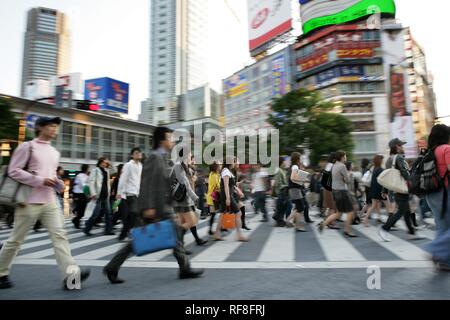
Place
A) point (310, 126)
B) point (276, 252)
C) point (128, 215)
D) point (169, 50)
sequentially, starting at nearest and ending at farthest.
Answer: point (276, 252), point (128, 215), point (310, 126), point (169, 50)

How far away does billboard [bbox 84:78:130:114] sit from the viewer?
4797 cm

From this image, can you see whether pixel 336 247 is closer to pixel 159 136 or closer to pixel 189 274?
pixel 189 274

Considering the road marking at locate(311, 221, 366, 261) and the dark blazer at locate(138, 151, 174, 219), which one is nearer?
the dark blazer at locate(138, 151, 174, 219)

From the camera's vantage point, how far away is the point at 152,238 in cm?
325

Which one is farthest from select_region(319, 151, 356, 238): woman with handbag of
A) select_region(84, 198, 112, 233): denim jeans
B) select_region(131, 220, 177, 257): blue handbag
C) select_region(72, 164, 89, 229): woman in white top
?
select_region(72, 164, 89, 229): woman in white top

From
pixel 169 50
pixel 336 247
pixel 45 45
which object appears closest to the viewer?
pixel 336 247

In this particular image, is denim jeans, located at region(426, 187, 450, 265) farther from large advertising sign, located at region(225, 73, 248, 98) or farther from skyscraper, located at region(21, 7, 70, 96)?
skyscraper, located at region(21, 7, 70, 96)

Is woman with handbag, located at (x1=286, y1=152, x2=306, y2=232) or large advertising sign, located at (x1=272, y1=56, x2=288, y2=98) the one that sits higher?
large advertising sign, located at (x1=272, y1=56, x2=288, y2=98)

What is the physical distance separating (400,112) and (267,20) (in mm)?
36722

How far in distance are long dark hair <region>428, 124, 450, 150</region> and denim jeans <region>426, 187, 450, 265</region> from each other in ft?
1.74

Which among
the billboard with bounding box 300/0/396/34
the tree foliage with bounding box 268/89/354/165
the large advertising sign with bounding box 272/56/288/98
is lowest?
the tree foliage with bounding box 268/89/354/165

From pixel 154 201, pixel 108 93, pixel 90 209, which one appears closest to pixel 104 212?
pixel 154 201

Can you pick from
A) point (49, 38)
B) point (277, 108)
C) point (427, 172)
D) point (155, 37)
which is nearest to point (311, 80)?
point (277, 108)

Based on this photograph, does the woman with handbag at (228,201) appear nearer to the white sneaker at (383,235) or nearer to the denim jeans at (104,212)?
the white sneaker at (383,235)
